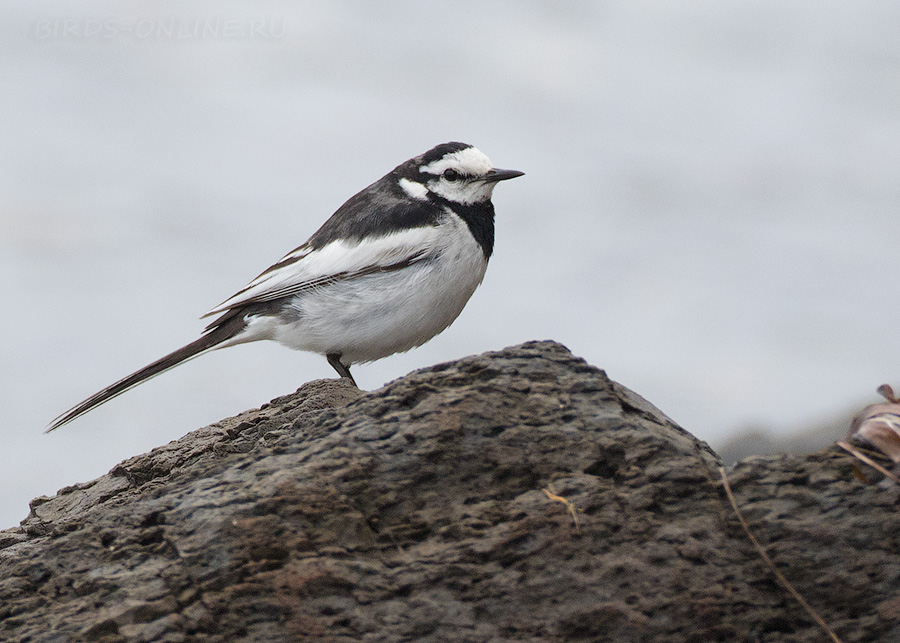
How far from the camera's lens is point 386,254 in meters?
5.42

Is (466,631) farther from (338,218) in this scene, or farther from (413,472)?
(338,218)

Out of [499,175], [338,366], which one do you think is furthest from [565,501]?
[499,175]

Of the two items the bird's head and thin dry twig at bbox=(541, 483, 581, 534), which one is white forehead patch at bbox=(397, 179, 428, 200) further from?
thin dry twig at bbox=(541, 483, 581, 534)

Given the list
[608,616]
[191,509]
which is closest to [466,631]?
[608,616]

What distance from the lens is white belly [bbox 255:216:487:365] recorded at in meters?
5.41

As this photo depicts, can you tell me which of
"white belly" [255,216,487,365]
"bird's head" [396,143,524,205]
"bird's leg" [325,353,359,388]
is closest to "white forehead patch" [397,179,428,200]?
"bird's head" [396,143,524,205]

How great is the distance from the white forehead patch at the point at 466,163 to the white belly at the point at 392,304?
0.35 metres

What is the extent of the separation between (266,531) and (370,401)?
0.61 meters

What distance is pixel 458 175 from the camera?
5.78 metres

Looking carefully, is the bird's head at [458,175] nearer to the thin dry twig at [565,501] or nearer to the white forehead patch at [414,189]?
the white forehead patch at [414,189]

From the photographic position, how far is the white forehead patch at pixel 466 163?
575 cm

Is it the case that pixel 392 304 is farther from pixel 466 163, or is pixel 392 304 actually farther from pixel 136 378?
pixel 136 378

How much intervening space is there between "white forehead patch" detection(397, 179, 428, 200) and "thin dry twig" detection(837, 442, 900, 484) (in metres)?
3.23

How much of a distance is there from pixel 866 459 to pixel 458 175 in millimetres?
3243
